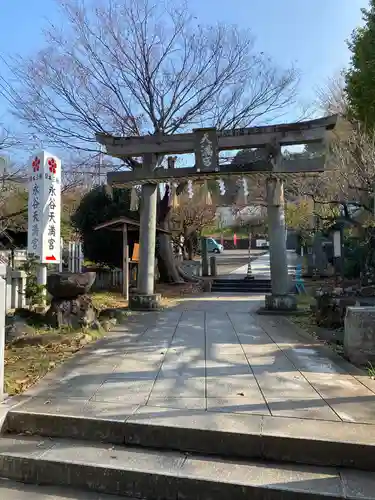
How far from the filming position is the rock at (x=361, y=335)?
18.4 feet

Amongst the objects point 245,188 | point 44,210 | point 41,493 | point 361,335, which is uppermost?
point 245,188

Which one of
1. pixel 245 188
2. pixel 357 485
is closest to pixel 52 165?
pixel 245 188

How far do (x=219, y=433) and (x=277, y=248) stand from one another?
285 inches

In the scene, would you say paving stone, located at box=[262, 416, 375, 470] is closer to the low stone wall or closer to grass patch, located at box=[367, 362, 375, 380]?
grass patch, located at box=[367, 362, 375, 380]

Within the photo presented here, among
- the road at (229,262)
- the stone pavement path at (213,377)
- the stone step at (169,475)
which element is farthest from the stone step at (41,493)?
the road at (229,262)

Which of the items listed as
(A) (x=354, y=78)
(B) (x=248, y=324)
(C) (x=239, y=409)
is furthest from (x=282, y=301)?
(A) (x=354, y=78)

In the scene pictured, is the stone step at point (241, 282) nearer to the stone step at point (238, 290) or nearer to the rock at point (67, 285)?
the stone step at point (238, 290)

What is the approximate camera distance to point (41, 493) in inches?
126

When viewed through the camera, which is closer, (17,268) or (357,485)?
(357,485)

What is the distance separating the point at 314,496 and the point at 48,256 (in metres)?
6.26

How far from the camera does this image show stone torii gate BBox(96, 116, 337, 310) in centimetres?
992

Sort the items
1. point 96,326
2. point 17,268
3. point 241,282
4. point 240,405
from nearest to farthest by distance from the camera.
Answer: point 240,405 → point 96,326 → point 17,268 → point 241,282

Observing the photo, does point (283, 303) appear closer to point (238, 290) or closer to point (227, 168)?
point (227, 168)

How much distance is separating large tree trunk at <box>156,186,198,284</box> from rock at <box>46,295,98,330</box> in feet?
34.6
